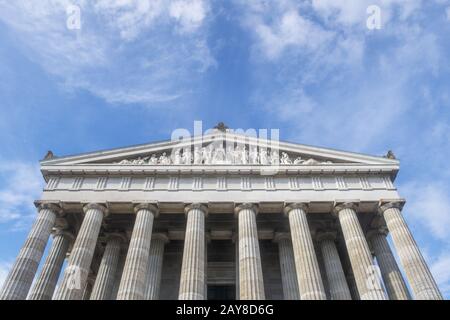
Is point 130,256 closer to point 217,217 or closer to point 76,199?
point 76,199

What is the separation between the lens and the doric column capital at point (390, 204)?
87.8 ft

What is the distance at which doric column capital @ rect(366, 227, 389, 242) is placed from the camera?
29.2 meters

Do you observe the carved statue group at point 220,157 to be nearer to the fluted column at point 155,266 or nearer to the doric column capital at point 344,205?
the doric column capital at point 344,205

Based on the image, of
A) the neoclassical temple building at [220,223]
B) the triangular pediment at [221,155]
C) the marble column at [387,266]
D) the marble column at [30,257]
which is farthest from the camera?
the triangular pediment at [221,155]

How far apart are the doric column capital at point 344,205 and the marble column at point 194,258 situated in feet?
30.6

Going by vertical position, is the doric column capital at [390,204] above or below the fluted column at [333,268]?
above

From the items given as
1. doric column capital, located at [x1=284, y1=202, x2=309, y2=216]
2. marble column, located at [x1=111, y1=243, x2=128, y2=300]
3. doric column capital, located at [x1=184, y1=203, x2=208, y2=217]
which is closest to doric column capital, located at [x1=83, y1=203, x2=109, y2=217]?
marble column, located at [x1=111, y1=243, x2=128, y2=300]

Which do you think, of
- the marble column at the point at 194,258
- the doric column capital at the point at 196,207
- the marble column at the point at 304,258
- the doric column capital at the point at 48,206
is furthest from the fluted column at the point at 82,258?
the marble column at the point at 304,258
